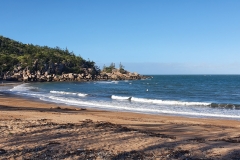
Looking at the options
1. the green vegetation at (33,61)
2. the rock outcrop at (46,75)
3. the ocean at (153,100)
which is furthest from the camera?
the green vegetation at (33,61)

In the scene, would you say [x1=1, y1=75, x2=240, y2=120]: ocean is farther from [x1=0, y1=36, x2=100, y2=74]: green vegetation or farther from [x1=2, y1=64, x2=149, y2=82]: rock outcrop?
[x1=0, y1=36, x2=100, y2=74]: green vegetation

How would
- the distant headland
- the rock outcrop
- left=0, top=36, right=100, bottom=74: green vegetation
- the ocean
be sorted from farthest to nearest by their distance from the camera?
1. left=0, top=36, right=100, bottom=74: green vegetation
2. the distant headland
3. the rock outcrop
4. the ocean

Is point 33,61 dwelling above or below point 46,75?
above

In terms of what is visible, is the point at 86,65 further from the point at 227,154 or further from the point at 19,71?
the point at 227,154

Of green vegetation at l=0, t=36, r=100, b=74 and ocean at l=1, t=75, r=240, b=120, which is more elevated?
green vegetation at l=0, t=36, r=100, b=74

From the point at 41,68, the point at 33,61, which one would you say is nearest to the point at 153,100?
the point at 41,68

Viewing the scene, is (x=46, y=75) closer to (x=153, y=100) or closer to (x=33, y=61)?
(x=33, y=61)

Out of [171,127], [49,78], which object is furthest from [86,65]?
[171,127]

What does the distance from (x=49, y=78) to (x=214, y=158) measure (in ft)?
275

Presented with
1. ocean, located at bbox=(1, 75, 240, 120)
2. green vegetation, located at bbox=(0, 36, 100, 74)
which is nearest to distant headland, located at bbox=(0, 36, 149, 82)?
green vegetation, located at bbox=(0, 36, 100, 74)

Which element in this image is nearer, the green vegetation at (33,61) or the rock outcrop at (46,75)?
the rock outcrop at (46,75)

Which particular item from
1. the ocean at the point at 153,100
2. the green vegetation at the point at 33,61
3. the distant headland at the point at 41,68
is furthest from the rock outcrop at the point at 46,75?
the ocean at the point at 153,100

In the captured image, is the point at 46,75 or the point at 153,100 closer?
the point at 153,100

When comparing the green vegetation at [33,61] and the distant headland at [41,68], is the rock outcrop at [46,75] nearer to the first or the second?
the distant headland at [41,68]
